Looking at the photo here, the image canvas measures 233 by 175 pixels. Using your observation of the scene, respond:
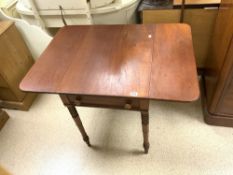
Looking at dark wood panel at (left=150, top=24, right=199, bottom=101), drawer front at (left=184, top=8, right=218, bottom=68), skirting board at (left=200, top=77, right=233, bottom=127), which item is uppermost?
dark wood panel at (left=150, top=24, right=199, bottom=101)

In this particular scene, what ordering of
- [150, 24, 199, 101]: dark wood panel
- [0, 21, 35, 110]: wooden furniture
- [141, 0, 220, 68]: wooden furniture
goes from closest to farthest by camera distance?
[150, 24, 199, 101]: dark wood panel
[141, 0, 220, 68]: wooden furniture
[0, 21, 35, 110]: wooden furniture

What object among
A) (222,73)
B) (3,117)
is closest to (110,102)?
(222,73)

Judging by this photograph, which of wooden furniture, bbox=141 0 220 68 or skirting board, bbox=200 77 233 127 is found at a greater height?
wooden furniture, bbox=141 0 220 68

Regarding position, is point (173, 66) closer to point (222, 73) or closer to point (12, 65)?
point (222, 73)

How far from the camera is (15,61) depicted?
1644 millimetres

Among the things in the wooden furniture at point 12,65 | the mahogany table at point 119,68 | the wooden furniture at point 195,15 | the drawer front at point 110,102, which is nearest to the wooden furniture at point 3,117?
the wooden furniture at point 12,65

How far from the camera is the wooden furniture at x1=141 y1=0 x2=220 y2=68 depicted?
1.37 m

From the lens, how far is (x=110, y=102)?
982mm

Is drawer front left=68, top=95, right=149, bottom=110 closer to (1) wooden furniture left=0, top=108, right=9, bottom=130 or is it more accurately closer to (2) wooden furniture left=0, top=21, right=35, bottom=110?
(2) wooden furniture left=0, top=21, right=35, bottom=110

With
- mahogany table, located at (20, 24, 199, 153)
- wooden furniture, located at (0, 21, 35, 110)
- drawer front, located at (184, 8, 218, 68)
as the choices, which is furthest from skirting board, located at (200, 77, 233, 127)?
wooden furniture, located at (0, 21, 35, 110)

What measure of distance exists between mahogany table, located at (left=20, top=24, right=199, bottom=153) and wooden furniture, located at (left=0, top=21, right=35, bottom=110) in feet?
1.99

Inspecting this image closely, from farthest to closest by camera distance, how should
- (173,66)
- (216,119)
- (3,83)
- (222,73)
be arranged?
(3,83)
(216,119)
(222,73)
(173,66)

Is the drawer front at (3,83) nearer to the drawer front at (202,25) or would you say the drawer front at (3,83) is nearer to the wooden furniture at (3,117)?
the wooden furniture at (3,117)

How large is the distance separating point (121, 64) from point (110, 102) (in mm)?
198
